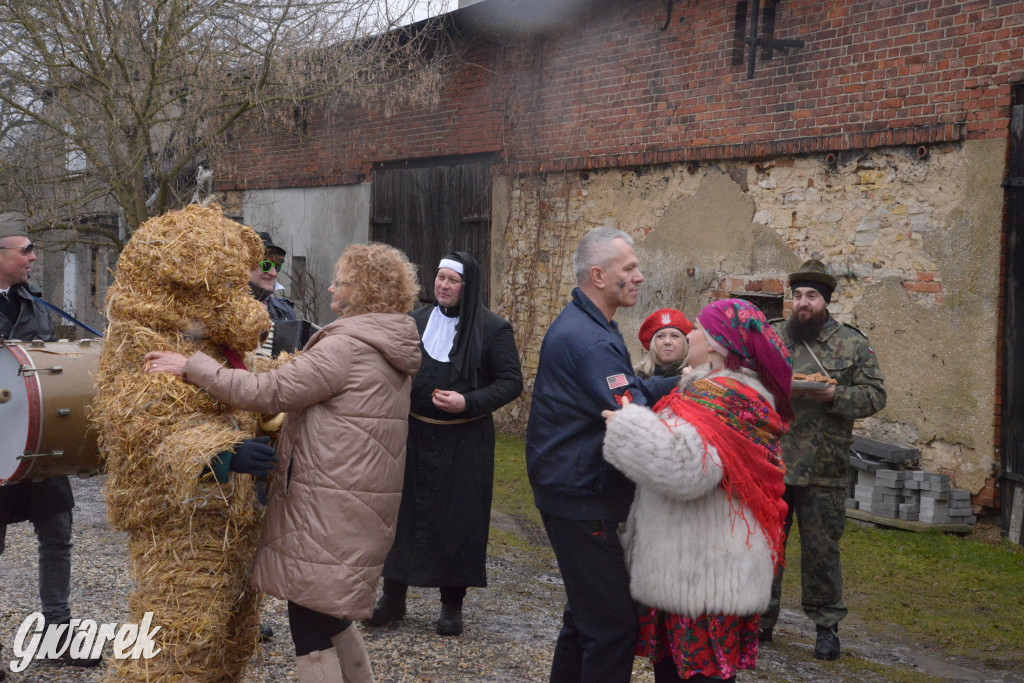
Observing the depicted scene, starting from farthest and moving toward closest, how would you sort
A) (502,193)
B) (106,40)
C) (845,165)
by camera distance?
1. (502,193)
2. (106,40)
3. (845,165)

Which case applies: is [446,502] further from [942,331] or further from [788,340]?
[942,331]

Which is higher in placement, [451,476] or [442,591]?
[451,476]

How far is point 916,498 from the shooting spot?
7844 mm

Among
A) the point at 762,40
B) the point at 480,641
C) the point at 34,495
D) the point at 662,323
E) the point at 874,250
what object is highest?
the point at 762,40

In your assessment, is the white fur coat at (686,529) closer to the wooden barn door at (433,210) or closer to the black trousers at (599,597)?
the black trousers at (599,597)

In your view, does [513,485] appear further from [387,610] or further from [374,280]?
[374,280]

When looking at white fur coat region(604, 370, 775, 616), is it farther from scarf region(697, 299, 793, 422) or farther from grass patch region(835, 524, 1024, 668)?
grass patch region(835, 524, 1024, 668)

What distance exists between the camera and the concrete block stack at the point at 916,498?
7.71 meters

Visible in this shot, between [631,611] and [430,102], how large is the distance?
10252 millimetres

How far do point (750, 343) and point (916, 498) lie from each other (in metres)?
5.23

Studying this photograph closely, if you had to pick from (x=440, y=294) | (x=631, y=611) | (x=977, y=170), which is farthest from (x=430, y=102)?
(x=631, y=611)

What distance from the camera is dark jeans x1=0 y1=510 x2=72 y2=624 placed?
4.72 meters

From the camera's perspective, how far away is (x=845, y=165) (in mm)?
8633

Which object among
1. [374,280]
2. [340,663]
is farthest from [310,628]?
[374,280]
